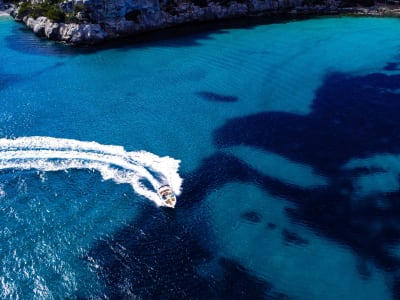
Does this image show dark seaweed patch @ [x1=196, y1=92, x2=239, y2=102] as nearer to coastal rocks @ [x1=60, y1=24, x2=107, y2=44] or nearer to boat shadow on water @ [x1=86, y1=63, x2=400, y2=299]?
boat shadow on water @ [x1=86, y1=63, x2=400, y2=299]

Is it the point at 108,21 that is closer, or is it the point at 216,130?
the point at 216,130

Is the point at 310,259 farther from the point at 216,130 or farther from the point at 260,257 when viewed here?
the point at 216,130

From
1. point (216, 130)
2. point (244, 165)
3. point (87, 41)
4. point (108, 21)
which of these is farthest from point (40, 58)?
point (244, 165)

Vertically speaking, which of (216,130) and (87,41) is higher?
(87,41)

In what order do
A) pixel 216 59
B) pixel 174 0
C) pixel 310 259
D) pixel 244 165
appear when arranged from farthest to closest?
pixel 174 0 < pixel 216 59 < pixel 244 165 < pixel 310 259

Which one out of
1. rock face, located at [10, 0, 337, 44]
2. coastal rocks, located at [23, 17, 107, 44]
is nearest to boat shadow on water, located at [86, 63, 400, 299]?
coastal rocks, located at [23, 17, 107, 44]

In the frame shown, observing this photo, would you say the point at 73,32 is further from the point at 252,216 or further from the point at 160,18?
the point at 252,216

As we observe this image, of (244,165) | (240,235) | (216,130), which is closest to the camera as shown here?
(240,235)

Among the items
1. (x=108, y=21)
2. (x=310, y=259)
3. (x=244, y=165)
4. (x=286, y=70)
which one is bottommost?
(x=310, y=259)
